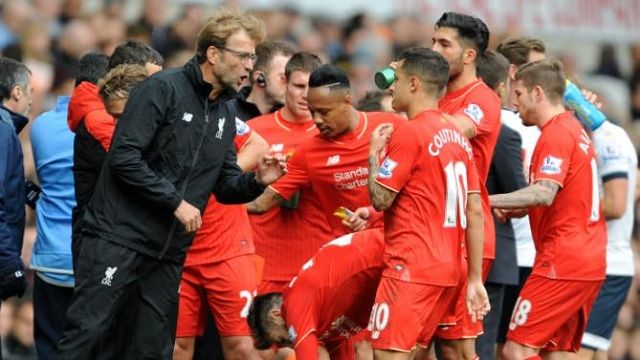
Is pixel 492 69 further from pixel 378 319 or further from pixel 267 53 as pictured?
pixel 378 319

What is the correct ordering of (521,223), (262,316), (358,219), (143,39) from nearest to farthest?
(358,219) → (262,316) → (521,223) → (143,39)

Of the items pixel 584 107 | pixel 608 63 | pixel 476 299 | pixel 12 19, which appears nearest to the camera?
pixel 476 299

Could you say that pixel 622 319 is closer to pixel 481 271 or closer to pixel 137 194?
pixel 481 271

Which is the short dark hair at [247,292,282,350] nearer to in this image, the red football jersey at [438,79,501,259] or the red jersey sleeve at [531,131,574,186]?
the red football jersey at [438,79,501,259]

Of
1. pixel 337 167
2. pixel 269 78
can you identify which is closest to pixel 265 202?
pixel 337 167

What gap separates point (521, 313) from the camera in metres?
9.53

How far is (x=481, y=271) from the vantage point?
331 inches

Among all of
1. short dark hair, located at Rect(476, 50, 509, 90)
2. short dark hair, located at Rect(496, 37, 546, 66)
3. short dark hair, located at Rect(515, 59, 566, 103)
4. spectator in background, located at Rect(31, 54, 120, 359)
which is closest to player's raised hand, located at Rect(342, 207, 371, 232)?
short dark hair, located at Rect(515, 59, 566, 103)

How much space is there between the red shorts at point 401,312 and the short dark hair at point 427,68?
3.81 feet

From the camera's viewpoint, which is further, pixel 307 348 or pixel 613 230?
pixel 613 230

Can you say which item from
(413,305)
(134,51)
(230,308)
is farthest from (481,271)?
(134,51)

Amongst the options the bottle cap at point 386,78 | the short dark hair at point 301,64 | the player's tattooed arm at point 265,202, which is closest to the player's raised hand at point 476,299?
the bottle cap at point 386,78

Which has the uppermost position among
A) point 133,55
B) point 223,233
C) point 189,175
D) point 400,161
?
point 133,55

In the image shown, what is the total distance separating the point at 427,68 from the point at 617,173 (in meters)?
2.64
